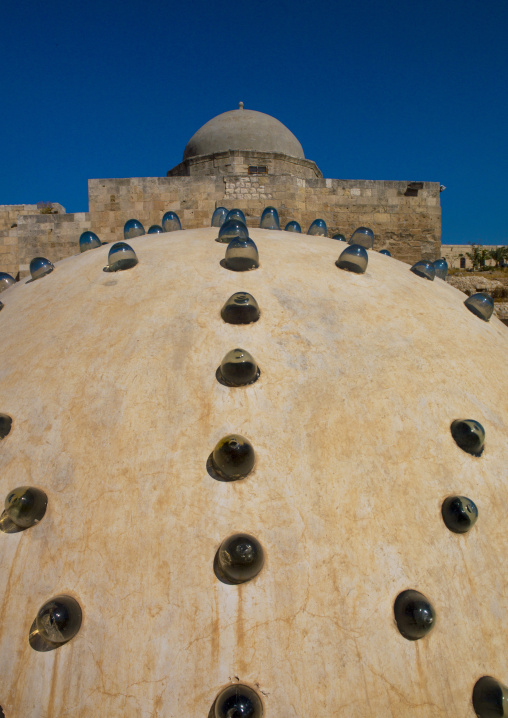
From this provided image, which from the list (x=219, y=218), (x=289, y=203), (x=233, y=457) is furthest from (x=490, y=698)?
(x=289, y=203)

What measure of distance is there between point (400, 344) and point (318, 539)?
932mm

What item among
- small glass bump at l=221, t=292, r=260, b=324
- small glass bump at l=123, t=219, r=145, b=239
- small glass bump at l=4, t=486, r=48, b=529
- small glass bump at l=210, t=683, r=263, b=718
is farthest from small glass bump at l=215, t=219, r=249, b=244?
small glass bump at l=210, t=683, r=263, b=718

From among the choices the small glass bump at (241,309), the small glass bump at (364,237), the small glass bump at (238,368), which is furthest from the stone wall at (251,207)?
the small glass bump at (238,368)

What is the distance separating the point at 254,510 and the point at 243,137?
41.9 ft

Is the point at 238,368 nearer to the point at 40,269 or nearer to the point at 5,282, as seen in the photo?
the point at 40,269

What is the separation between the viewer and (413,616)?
136 cm

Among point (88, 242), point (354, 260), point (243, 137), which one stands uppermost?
point (243, 137)

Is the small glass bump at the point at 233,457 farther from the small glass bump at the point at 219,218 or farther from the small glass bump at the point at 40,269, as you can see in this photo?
the small glass bump at the point at 219,218

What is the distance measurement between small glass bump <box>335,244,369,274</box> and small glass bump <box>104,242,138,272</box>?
1.04 meters

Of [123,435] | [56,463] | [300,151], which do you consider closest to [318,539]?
[123,435]

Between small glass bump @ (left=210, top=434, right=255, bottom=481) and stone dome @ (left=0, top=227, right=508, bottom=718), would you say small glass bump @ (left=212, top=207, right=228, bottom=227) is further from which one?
small glass bump @ (left=210, top=434, right=255, bottom=481)

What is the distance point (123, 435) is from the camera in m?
1.60

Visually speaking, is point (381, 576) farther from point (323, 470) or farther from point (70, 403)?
point (70, 403)

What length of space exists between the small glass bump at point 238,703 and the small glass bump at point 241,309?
1.22 m
